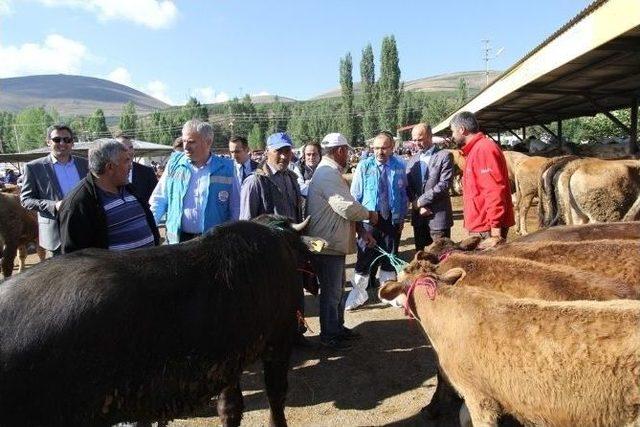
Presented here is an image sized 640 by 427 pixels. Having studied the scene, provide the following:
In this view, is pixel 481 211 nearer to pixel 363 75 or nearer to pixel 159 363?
pixel 159 363

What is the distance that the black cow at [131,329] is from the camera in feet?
6.75

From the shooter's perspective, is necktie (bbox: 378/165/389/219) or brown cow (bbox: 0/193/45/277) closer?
necktie (bbox: 378/165/389/219)

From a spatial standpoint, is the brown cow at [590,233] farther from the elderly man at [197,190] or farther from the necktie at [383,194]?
the elderly man at [197,190]

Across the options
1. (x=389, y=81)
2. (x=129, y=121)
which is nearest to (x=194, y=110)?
(x=129, y=121)

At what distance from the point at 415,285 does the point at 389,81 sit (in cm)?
8588

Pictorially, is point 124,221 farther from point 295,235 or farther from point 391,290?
point 391,290

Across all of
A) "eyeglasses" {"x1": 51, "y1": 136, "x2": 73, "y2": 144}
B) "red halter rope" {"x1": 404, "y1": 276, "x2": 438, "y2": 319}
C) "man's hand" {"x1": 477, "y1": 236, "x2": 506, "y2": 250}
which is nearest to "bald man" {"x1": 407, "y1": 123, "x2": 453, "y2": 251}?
"man's hand" {"x1": 477, "y1": 236, "x2": 506, "y2": 250}

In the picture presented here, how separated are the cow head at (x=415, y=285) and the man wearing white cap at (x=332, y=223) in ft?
5.73

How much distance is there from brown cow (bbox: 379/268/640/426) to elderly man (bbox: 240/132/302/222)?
2.12 metres

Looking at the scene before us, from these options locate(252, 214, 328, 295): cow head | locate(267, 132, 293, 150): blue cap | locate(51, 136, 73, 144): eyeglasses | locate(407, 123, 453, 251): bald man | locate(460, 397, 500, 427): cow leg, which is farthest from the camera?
locate(407, 123, 453, 251): bald man

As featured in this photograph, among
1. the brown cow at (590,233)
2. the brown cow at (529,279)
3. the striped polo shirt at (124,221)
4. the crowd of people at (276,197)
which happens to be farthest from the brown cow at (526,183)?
the striped polo shirt at (124,221)

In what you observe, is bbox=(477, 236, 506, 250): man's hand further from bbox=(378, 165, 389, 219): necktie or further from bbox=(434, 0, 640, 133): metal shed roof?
bbox=(434, 0, 640, 133): metal shed roof

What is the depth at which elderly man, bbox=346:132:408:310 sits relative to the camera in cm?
625

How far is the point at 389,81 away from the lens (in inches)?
3337
